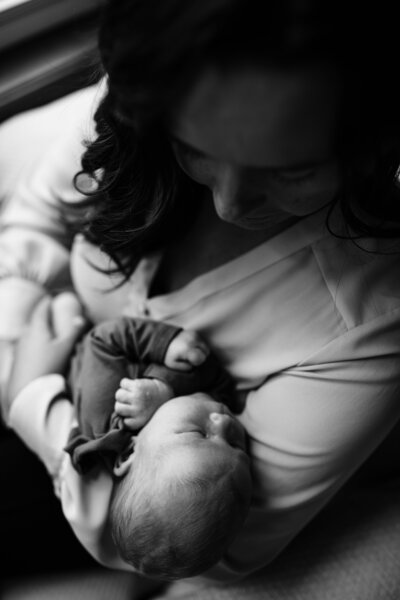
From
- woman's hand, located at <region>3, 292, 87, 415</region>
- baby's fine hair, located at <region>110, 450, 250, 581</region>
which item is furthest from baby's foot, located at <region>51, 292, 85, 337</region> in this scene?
baby's fine hair, located at <region>110, 450, 250, 581</region>

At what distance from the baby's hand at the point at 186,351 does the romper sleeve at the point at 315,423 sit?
0.10 meters

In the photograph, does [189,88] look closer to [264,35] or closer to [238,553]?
[264,35]

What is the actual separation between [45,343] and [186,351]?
0.96ft

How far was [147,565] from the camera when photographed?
2.79ft

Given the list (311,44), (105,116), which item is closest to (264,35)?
(311,44)

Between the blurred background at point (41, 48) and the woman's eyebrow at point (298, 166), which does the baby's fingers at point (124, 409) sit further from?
the blurred background at point (41, 48)

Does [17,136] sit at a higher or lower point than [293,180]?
lower

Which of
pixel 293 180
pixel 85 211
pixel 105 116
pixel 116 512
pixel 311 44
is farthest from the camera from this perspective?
pixel 85 211

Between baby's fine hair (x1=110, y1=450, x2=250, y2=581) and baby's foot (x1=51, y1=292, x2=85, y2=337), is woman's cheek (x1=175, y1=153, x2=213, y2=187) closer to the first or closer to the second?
baby's fine hair (x1=110, y1=450, x2=250, y2=581)

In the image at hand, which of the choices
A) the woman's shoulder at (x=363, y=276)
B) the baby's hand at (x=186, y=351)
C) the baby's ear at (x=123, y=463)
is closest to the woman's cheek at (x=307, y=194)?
the woman's shoulder at (x=363, y=276)

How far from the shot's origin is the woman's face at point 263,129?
49 cm

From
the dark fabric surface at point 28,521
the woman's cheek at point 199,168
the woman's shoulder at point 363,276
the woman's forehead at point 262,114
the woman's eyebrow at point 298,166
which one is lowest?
the dark fabric surface at point 28,521

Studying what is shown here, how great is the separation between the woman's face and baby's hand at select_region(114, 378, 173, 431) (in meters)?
0.37

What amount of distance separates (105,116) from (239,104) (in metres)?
0.30
